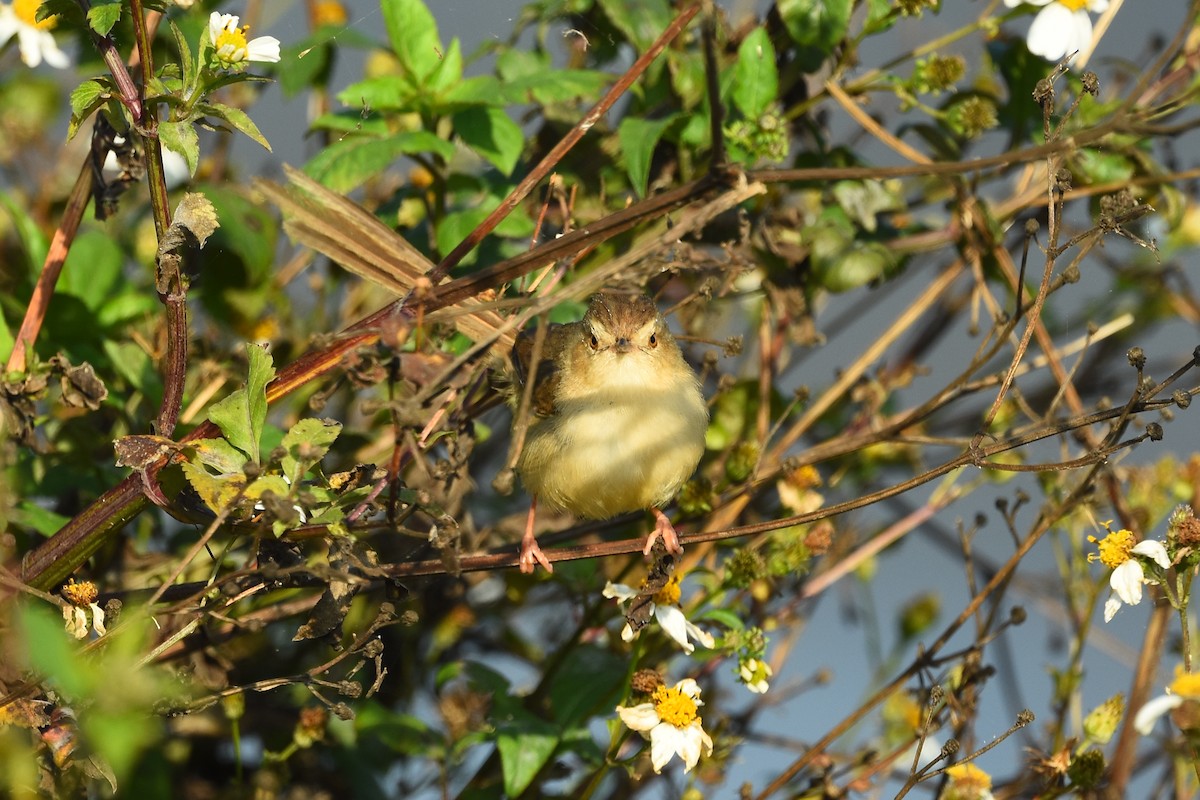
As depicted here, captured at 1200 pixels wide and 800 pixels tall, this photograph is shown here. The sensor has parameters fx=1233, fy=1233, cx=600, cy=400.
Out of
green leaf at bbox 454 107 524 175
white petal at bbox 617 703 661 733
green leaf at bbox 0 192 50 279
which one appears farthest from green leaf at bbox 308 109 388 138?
white petal at bbox 617 703 661 733

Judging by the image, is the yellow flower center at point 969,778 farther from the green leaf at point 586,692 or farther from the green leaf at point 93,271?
the green leaf at point 93,271

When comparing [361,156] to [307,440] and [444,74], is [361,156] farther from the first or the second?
[307,440]

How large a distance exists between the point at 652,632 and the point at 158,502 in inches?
39.6

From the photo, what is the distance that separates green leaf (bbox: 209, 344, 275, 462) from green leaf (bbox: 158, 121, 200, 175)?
25 cm

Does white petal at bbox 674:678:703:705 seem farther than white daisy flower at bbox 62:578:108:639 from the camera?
Yes

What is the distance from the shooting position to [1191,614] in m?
2.80

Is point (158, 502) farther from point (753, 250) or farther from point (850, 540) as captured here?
point (850, 540)

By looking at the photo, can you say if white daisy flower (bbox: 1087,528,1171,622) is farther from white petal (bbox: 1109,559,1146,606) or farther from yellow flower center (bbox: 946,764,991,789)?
yellow flower center (bbox: 946,764,991,789)

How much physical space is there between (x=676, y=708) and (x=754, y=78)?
1.20m

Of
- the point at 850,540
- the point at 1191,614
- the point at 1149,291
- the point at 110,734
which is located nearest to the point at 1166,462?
the point at 1191,614

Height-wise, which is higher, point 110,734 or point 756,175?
point 756,175

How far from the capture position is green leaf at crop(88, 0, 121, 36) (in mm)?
1574

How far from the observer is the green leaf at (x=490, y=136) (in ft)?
7.35

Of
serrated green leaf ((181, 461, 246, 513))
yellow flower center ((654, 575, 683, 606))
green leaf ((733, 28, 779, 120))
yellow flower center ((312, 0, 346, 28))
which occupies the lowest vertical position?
serrated green leaf ((181, 461, 246, 513))
